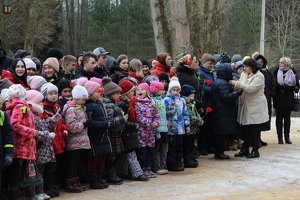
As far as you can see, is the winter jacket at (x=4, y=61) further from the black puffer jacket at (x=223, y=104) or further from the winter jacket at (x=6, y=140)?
the black puffer jacket at (x=223, y=104)

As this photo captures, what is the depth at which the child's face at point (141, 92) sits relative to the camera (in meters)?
7.66

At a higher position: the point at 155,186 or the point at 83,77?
the point at 83,77

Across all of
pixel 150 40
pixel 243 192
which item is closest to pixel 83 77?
pixel 243 192

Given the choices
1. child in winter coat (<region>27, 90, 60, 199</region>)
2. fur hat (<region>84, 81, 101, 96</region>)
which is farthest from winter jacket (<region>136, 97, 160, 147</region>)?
child in winter coat (<region>27, 90, 60, 199</region>)

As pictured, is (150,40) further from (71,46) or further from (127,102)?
(127,102)

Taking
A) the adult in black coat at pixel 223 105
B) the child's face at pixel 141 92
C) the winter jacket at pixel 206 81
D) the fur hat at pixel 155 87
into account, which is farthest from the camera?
the winter jacket at pixel 206 81

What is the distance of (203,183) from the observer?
738 cm

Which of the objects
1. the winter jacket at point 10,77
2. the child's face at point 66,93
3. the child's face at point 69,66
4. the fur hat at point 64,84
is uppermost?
the child's face at point 69,66

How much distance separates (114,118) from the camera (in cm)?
694

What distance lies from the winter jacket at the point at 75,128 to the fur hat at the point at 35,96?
0.55 meters

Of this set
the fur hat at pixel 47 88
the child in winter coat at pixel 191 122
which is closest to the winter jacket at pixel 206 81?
the child in winter coat at pixel 191 122

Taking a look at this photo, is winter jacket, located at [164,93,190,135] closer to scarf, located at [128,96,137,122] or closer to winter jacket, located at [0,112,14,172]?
scarf, located at [128,96,137,122]

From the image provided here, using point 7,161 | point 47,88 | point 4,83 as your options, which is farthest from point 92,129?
point 7,161

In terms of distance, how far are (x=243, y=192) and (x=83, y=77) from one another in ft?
9.48
